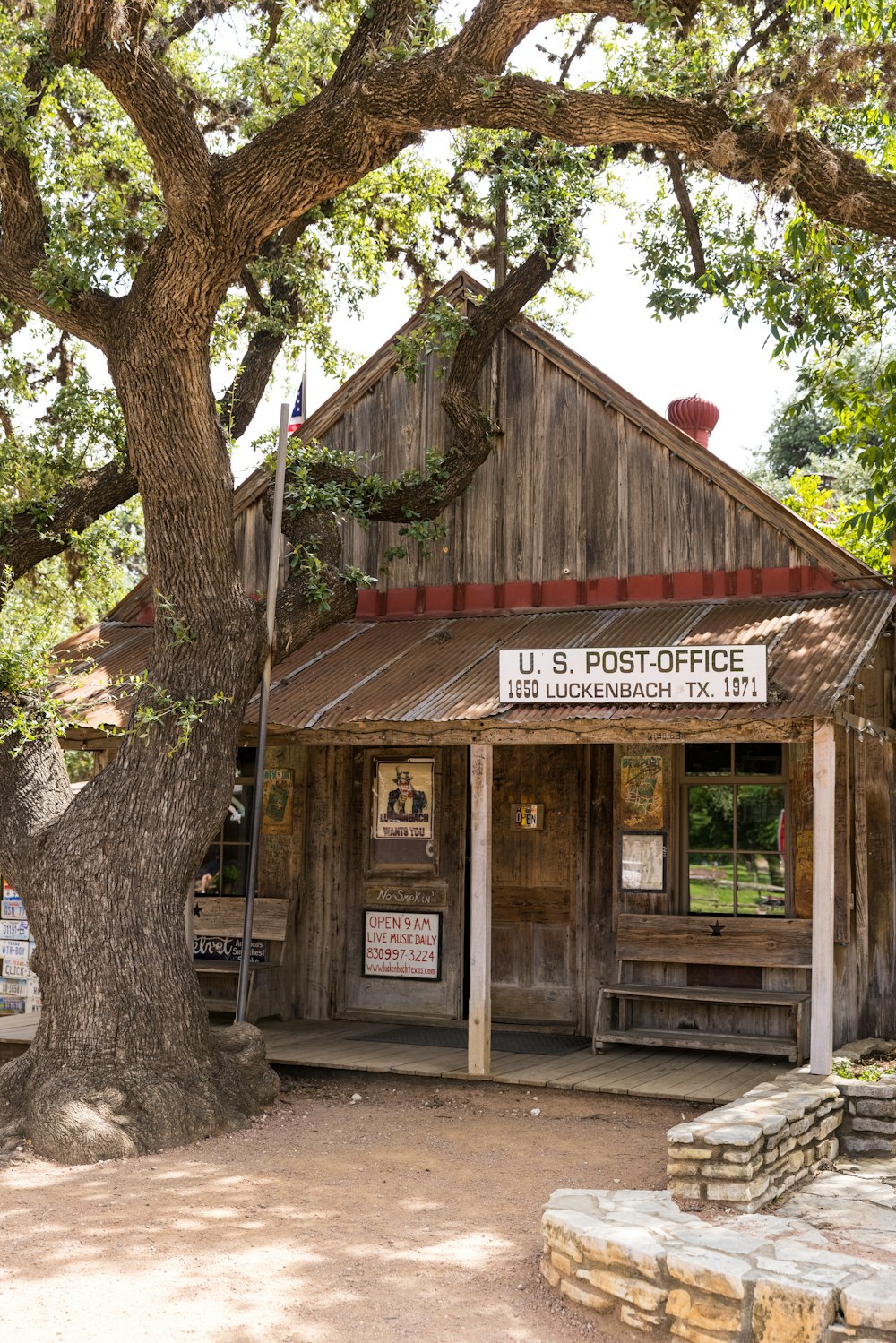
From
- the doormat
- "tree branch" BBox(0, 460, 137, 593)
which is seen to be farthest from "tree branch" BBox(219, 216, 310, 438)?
the doormat

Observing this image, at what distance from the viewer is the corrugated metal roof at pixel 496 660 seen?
27.5 ft

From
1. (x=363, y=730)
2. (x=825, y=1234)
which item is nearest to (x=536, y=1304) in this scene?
(x=825, y=1234)

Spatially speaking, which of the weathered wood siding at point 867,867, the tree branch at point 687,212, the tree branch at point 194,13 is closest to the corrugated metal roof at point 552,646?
the weathered wood siding at point 867,867

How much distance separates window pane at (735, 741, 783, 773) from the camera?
1024cm

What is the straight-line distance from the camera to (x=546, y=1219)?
547cm

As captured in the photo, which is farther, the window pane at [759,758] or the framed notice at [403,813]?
the framed notice at [403,813]

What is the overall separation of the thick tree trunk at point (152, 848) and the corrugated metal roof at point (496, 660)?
66 centimetres

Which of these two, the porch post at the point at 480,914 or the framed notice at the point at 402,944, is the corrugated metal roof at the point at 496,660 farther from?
the framed notice at the point at 402,944

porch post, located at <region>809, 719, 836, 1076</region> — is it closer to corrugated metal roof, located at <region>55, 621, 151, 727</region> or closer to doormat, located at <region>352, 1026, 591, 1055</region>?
doormat, located at <region>352, 1026, 591, 1055</region>

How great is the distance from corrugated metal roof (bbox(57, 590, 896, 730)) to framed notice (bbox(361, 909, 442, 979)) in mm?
2409

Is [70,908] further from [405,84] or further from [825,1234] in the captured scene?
[405,84]

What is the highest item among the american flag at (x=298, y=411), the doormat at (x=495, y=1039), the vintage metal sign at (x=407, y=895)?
the american flag at (x=298, y=411)

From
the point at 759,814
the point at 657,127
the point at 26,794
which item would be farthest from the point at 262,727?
the point at 657,127

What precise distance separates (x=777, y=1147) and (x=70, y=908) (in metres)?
4.46
